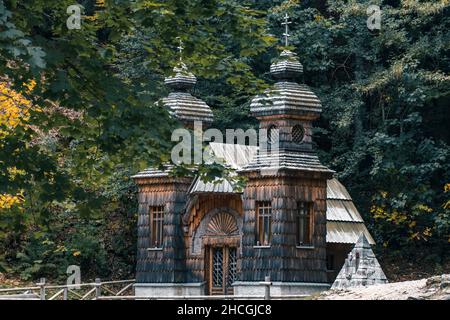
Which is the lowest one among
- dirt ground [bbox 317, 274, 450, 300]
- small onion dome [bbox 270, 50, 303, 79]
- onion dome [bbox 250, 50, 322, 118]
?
dirt ground [bbox 317, 274, 450, 300]

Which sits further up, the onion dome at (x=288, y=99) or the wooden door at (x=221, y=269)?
the onion dome at (x=288, y=99)

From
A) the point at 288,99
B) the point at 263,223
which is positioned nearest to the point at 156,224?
the point at 263,223

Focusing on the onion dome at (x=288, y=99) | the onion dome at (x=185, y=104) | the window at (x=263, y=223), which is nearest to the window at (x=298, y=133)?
the onion dome at (x=288, y=99)

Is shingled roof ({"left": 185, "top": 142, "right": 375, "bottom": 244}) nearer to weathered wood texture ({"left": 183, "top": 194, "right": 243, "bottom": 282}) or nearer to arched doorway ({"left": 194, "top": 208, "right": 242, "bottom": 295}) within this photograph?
weathered wood texture ({"left": 183, "top": 194, "right": 243, "bottom": 282})

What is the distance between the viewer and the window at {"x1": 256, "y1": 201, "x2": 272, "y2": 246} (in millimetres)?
30859

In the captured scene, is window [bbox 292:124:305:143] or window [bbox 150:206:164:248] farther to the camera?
window [bbox 150:206:164:248]

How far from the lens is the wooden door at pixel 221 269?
31.9m

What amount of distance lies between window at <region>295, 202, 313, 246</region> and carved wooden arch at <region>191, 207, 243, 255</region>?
71.8 inches

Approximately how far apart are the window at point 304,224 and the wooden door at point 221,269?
216 cm

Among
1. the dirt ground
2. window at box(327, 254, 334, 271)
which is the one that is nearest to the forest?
window at box(327, 254, 334, 271)

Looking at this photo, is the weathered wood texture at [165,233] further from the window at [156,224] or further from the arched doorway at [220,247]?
the arched doorway at [220,247]

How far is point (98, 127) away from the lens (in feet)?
59.5

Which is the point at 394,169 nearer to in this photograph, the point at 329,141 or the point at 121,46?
the point at 329,141

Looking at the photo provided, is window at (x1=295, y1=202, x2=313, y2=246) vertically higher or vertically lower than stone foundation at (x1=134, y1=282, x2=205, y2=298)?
higher
